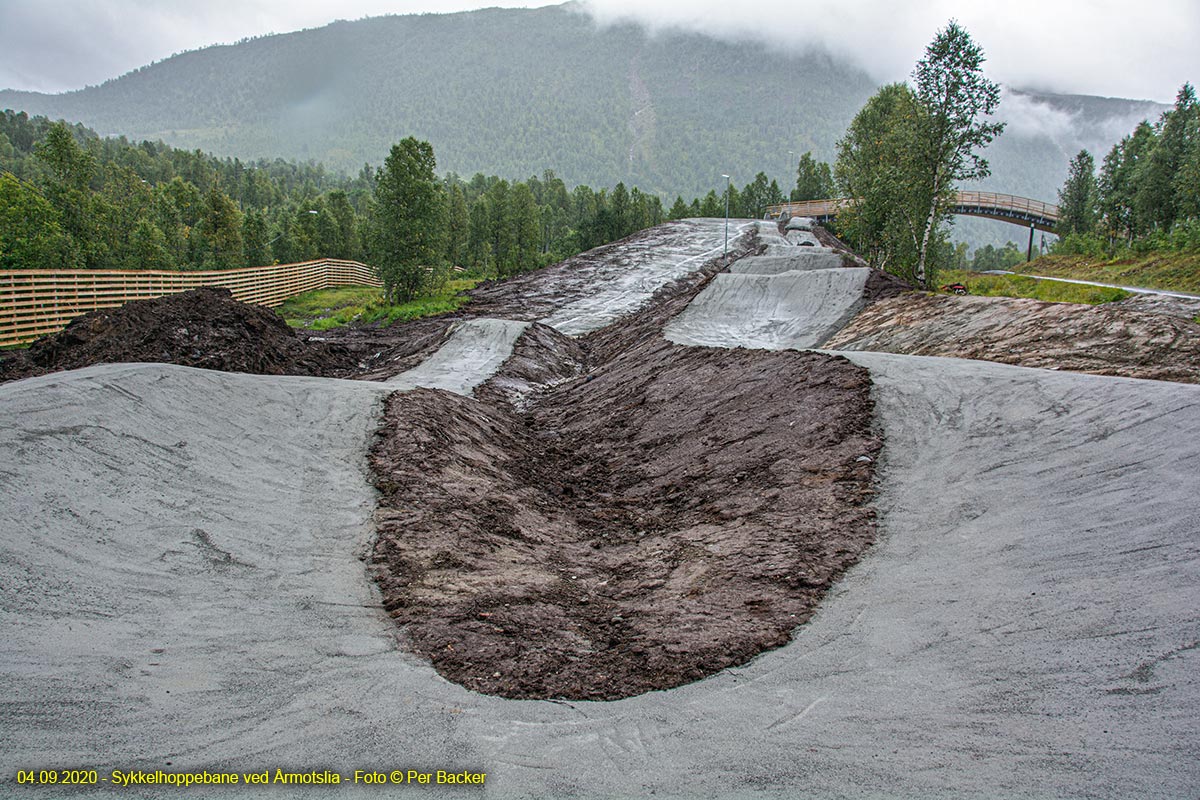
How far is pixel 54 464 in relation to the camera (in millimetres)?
7340

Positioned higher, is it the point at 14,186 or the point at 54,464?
the point at 14,186

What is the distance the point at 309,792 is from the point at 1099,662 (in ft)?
17.5

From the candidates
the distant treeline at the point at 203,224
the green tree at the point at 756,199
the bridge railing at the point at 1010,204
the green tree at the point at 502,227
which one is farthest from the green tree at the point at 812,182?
the green tree at the point at 502,227

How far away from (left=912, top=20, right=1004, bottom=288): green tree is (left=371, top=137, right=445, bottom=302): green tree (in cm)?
2336

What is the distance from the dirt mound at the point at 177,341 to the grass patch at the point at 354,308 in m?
10.9

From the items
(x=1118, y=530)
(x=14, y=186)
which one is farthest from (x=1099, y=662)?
(x=14, y=186)

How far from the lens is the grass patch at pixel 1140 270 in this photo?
31938 millimetres

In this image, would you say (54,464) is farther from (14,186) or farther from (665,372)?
(14,186)

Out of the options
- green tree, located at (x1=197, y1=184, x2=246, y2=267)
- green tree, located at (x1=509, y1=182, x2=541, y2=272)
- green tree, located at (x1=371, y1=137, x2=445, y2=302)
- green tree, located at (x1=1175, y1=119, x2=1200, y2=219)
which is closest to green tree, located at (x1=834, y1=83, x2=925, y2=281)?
green tree, located at (x1=1175, y1=119, x2=1200, y2=219)

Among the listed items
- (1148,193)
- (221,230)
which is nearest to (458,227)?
(221,230)

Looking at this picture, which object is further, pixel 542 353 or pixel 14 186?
pixel 14 186

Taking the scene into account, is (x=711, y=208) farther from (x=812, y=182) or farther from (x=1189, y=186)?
(x=1189, y=186)

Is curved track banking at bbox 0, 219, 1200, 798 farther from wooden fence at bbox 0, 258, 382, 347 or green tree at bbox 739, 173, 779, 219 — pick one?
green tree at bbox 739, 173, 779, 219

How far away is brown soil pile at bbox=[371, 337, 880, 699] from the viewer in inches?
229
